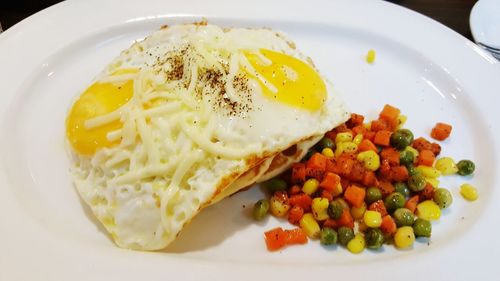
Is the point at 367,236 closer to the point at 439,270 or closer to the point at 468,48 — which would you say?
the point at 439,270

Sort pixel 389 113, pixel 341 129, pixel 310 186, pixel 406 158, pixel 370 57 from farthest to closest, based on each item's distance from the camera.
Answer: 1. pixel 370 57
2. pixel 389 113
3. pixel 341 129
4. pixel 406 158
5. pixel 310 186

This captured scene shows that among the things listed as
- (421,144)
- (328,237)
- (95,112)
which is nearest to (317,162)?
(328,237)

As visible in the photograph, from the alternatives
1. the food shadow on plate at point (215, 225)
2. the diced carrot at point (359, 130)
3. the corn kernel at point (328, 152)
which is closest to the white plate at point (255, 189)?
the food shadow on plate at point (215, 225)

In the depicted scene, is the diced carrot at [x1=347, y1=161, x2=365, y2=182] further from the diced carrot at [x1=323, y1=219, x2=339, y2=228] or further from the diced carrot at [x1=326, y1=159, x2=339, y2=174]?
the diced carrot at [x1=323, y1=219, x2=339, y2=228]

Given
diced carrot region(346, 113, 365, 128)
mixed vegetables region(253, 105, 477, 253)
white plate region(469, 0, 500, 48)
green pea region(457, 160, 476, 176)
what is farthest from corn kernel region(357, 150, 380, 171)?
white plate region(469, 0, 500, 48)

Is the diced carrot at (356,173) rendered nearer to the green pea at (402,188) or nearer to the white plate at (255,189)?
the green pea at (402,188)

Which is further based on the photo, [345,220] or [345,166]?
[345,166]

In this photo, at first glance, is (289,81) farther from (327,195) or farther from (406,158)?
(406,158)
